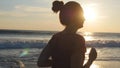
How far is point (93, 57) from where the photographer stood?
3.03m

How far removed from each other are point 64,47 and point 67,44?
43mm

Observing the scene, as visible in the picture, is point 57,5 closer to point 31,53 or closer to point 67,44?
point 67,44

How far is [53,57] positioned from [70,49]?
18cm

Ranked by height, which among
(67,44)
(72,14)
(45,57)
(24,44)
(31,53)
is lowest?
(24,44)

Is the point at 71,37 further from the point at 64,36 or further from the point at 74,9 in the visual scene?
the point at 74,9

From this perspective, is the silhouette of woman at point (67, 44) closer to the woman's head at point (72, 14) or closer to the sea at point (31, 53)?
the woman's head at point (72, 14)

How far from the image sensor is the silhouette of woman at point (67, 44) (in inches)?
119

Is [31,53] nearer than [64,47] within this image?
No

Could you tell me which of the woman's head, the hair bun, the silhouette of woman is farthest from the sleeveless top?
the hair bun

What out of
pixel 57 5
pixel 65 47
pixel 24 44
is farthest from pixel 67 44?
pixel 24 44

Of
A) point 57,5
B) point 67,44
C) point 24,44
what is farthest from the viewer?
point 24,44

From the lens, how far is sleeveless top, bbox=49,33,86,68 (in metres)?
3.04

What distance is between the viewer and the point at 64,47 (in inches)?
121

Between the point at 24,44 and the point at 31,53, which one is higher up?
the point at 31,53
